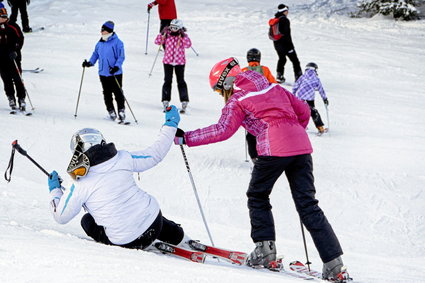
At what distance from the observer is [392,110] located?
11062 millimetres

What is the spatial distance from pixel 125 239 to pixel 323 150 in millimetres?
5267

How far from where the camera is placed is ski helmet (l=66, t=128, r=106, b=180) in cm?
378

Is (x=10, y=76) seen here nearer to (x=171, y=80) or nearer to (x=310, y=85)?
(x=171, y=80)

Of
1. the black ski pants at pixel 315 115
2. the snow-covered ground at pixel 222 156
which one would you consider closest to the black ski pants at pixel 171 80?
the snow-covered ground at pixel 222 156

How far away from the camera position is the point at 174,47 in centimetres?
963

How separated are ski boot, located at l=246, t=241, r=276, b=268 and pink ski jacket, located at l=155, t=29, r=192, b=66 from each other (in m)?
5.87

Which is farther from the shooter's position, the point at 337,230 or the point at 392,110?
the point at 392,110

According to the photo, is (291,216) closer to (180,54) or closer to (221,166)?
(221,166)

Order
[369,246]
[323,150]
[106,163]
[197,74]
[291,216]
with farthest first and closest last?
[197,74]
[323,150]
[291,216]
[369,246]
[106,163]

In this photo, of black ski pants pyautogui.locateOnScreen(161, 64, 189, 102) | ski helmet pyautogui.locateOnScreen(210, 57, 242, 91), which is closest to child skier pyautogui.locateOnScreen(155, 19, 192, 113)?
black ski pants pyautogui.locateOnScreen(161, 64, 189, 102)

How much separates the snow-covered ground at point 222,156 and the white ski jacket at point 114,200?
0.59 ft

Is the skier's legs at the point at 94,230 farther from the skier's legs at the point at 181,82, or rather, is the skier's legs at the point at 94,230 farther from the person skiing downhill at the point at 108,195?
Answer: the skier's legs at the point at 181,82

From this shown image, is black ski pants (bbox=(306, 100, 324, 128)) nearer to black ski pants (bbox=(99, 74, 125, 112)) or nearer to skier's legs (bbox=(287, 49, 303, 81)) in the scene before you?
black ski pants (bbox=(99, 74, 125, 112))

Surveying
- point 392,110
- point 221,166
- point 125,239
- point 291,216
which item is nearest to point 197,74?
point 392,110
